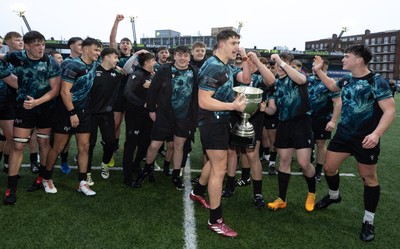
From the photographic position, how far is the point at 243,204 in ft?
14.5

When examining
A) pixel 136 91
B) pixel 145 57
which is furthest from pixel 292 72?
pixel 136 91

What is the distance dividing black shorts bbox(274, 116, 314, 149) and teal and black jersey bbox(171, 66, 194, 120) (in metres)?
1.48

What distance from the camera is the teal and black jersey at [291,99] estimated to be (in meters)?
4.02

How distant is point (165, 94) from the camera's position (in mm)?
4750

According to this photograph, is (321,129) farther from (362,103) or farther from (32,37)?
(32,37)

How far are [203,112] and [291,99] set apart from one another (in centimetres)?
136

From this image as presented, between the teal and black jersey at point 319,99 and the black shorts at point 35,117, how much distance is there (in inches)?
172

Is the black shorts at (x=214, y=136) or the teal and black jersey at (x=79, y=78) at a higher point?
the teal and black jersey at (x=79, y=78)

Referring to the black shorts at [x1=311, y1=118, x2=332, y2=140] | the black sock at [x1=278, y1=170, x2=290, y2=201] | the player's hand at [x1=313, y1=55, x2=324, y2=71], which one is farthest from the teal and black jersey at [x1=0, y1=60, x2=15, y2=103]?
the black shorts at [x1=311, y1=118, x2=332, y2=140]

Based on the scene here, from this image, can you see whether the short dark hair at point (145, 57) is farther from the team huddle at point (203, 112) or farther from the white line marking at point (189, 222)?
the white line marking at point (189, 222)

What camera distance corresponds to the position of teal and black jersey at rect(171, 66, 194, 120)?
184 inches

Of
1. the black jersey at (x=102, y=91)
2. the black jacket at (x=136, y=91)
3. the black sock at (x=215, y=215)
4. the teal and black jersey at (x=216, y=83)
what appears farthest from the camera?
the black jacket at (x=136, y=91)

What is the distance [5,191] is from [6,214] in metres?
0.88

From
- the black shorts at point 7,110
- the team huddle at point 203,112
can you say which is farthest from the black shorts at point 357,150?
the black shorts at point 7,110
